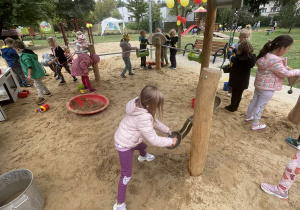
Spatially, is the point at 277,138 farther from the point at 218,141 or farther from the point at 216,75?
the point at 216,75

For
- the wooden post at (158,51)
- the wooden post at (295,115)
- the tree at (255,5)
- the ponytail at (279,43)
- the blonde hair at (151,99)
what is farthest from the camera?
the tree at (255,5)

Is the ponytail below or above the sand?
above

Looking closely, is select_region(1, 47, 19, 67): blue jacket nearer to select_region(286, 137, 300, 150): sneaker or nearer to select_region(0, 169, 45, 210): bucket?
select_region(0, 169, 45, 210): bucket

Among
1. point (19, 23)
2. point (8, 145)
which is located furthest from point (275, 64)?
point (19, 23)

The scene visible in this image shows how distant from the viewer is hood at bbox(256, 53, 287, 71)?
97.5 inches

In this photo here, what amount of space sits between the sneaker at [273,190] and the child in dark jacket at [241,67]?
184 centimetres

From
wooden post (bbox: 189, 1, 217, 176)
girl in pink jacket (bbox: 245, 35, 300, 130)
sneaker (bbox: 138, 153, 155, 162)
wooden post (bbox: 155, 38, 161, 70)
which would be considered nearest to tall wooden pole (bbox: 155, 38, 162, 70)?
wooden post (bbox: 155, 38, 161, 70)

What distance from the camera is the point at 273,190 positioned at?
1.96 m

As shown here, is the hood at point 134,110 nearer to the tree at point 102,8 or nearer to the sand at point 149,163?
the sand at point 149,163

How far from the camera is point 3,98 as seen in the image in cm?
437

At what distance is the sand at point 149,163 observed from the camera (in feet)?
6.49

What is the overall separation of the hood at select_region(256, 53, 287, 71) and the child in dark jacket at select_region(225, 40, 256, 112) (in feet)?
0.91

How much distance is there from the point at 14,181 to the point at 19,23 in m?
14.2

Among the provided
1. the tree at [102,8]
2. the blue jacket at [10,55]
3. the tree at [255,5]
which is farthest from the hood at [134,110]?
the tree at [102,8]
